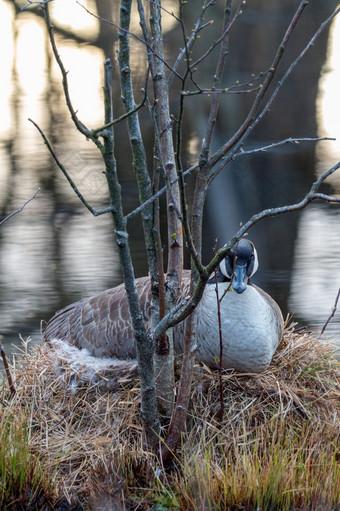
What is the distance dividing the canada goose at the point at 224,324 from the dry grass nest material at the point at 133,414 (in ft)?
0.22

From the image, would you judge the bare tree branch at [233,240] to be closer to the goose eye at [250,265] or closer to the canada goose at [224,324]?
the canada goose at [224,324]

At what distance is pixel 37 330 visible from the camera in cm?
331

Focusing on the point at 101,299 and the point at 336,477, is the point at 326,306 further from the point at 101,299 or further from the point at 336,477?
the point at 336,477

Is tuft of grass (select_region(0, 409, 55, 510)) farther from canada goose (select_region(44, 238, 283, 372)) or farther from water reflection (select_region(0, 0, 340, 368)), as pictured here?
water reflection (select_region(0, 0, 340, 368))

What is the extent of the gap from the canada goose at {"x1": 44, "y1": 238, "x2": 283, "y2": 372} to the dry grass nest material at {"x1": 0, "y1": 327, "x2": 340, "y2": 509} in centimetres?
7

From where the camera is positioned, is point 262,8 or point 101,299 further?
point 262,8

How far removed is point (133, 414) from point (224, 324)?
0.32 metres

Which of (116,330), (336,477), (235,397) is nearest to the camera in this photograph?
(336,477)

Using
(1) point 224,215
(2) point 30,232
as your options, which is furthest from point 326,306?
(2) point 30,232

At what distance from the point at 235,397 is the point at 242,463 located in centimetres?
29

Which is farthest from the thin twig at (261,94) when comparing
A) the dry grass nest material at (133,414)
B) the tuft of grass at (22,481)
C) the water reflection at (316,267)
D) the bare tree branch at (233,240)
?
the water reflection at (316,267)

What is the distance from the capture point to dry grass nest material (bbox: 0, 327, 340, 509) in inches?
53.3

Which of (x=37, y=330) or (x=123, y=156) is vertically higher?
(x=123, y=156)

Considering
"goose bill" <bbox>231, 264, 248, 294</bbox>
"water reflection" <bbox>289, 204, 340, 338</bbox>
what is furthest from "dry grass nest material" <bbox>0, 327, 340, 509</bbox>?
"water reflection" <bbox>289, 204, 340, 338</bbox>
